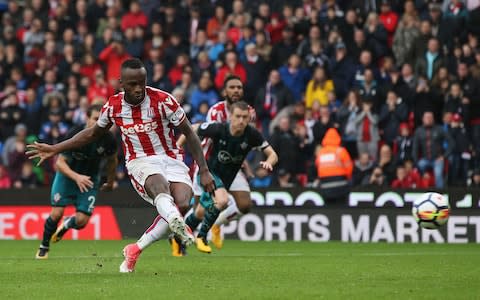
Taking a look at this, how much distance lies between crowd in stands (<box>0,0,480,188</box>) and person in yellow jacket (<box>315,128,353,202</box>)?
1.56 feet

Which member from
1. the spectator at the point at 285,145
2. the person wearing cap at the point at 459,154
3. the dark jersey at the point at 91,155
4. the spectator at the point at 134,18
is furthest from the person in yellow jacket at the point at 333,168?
the spectator at the point at 134,18

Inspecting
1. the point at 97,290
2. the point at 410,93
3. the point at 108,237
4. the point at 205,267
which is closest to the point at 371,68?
the point at 410,93

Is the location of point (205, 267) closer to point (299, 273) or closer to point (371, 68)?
point (299, 273)

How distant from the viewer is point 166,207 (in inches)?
436

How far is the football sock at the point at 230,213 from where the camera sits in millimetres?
16734

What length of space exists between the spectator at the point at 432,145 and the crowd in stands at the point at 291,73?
0.02 metres

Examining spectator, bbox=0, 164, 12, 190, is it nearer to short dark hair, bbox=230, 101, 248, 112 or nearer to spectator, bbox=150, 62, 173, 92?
spectator, bbox=150, 62, 173, 92

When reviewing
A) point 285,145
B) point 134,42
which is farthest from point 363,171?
point 134,42

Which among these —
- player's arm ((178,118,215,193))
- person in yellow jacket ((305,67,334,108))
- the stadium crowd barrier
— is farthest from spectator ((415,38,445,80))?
player's arm ((178,118,215,193))

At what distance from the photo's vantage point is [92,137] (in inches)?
462

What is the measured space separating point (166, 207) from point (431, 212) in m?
4.62

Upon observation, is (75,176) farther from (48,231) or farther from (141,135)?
(141,135)

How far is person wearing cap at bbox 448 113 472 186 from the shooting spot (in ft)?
66.6

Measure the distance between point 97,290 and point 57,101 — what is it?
13982 millimetres
